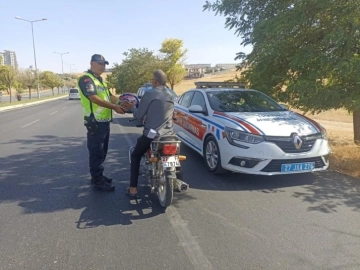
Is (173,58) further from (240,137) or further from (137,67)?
(240,137)

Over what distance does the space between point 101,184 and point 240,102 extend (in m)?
3.14

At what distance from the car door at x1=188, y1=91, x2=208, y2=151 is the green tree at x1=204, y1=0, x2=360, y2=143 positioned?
5.63 feet

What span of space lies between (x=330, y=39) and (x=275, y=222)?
3.83 metres

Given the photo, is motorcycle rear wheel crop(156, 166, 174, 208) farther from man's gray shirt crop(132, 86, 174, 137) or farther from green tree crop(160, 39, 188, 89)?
green tree crop(160, 39, 188, 89)

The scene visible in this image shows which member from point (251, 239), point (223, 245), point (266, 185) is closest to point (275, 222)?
point (251, 239)

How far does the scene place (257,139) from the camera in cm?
483

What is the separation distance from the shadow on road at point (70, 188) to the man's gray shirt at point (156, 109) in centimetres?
103

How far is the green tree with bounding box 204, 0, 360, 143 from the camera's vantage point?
564 cm

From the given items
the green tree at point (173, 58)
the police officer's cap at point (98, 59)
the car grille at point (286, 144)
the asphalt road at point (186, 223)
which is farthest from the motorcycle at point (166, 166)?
the green tree at point (173, 58)

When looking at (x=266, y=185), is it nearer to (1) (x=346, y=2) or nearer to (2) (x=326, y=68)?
(2) (x=326, y=68)

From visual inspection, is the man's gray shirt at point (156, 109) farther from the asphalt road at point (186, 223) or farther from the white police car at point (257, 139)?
the white police car at point (257, 139)

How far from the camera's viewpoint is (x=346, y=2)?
557 cm

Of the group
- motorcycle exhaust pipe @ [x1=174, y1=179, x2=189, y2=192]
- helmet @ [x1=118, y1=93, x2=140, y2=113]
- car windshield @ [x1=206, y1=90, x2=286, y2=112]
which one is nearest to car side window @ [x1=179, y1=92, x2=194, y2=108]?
car windshield @ [x1=206, y1=90, x2=286, y2=112]

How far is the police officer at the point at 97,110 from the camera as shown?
4.34 m
